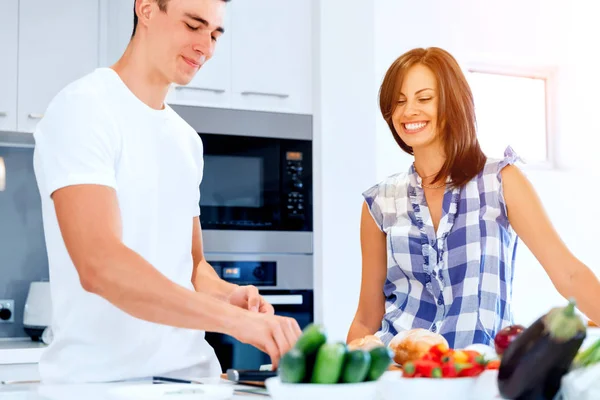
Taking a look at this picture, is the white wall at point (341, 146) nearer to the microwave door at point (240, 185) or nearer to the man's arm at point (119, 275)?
the microwave door at point (240, 185)

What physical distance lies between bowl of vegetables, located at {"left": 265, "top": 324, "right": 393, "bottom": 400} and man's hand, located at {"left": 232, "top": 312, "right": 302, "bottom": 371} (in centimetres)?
20

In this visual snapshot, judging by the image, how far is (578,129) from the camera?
15.0ft

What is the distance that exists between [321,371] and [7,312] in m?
2.63

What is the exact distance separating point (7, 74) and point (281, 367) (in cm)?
237

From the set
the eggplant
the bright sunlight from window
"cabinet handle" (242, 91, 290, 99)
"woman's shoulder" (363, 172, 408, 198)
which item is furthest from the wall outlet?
the eggplant

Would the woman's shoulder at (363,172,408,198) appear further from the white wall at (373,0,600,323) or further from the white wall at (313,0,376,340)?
the white wall at (373,0,600,323)

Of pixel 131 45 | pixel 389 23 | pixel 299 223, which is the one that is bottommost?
pixel 299 223

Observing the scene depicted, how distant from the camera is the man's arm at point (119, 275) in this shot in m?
1.39

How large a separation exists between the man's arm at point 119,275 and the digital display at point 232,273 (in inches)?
70.0

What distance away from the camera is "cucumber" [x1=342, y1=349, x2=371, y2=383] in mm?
1106

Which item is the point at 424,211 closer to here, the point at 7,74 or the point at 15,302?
the point at 7,74

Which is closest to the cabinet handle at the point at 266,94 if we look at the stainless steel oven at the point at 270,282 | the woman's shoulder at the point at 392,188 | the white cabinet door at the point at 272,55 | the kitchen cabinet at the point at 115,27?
the white cabinet door at the point at 272,55

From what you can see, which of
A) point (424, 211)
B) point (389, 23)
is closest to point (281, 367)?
point (424, 211)

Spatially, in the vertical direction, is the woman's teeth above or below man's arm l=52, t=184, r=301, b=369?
above
